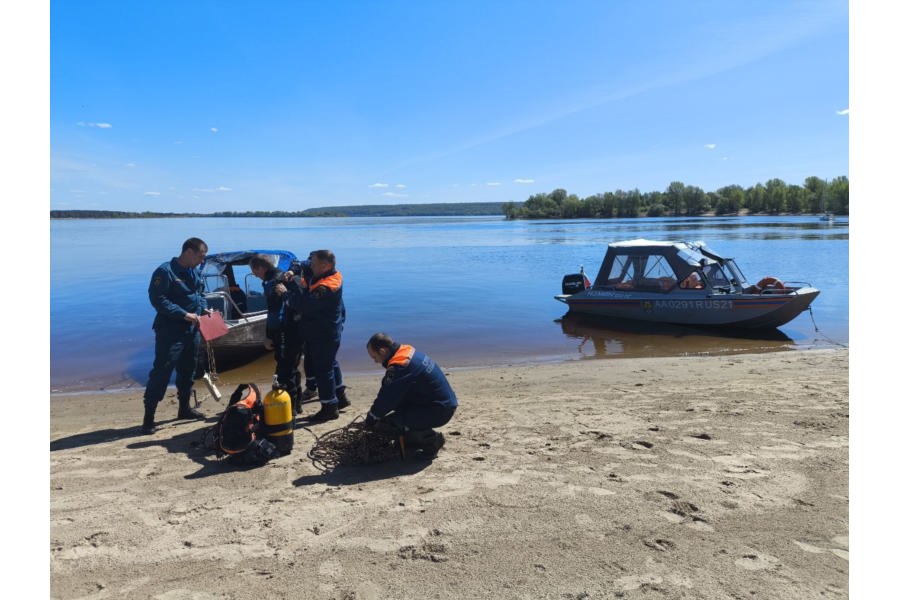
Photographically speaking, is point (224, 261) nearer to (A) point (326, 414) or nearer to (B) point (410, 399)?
(A) point (326, 414)

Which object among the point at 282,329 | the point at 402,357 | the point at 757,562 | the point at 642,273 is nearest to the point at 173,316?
the point at 282,329

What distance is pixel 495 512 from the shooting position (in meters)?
3.94

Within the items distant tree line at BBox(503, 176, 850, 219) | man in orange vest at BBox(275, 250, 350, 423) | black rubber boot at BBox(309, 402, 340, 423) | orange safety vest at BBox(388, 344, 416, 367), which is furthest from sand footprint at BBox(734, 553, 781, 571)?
distant tree line at BBox(503, 176, 850, 219)

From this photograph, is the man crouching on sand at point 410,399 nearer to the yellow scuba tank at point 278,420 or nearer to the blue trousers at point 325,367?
the yellow scuba tank at point 278,420

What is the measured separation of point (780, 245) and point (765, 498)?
43.0m

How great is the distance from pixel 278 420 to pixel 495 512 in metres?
2.33

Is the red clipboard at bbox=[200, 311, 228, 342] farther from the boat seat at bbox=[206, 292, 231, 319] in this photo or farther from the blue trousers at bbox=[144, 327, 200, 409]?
the boat seat at bbox=[206, 292, 231, 319]

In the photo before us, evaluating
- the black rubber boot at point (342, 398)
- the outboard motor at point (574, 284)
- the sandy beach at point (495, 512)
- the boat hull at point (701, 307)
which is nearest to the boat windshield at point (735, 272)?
the boat hull at point (701, 307)

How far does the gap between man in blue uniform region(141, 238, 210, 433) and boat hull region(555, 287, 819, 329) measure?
10.9 meters

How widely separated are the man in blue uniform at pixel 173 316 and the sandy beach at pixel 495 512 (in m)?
0.56

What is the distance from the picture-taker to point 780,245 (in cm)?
4031

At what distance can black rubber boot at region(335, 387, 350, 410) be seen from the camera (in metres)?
6.69

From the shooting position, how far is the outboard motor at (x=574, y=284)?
15.4 metres

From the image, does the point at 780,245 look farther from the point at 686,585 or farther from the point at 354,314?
the point at 686,585
